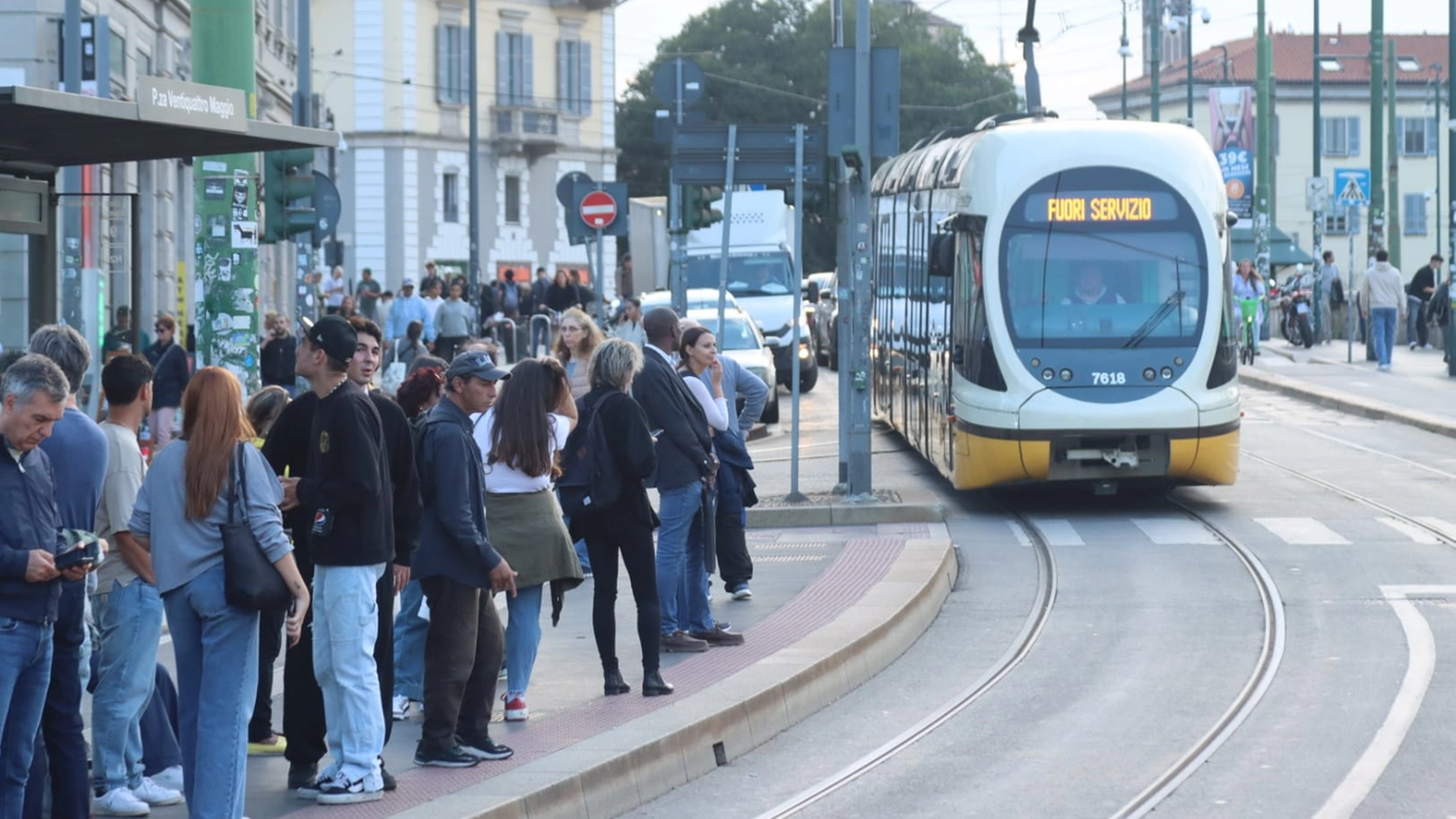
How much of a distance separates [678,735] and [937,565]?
5214 mm

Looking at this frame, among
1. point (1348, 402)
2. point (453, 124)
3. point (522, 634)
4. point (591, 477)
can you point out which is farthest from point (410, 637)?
point (453, 124)

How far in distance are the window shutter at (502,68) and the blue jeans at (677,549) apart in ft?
182

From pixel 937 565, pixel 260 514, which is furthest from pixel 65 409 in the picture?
pixel 937 565

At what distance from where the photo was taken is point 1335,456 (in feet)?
70.2

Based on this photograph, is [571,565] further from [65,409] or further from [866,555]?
[866,555]

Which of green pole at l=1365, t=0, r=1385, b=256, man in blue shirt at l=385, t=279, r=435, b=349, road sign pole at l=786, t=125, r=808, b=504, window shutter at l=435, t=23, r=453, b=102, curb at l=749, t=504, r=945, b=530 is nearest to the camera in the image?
curb at l=749, t=504, r=945, b=530

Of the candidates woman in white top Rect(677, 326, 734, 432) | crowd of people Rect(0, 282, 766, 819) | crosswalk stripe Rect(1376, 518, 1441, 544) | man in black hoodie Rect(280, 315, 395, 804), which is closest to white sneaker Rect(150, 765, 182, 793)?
crowd of people Rect(0, 282, 766, 819)

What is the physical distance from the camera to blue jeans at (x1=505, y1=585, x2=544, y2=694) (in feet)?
29.0

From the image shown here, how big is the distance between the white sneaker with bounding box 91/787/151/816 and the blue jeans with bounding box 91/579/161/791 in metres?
0.06

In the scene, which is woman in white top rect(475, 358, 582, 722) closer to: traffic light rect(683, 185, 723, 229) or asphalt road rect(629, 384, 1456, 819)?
asphalt road rect(629, 384, 1456, 819)

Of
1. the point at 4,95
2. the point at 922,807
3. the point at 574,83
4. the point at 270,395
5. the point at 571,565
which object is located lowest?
the point at 922,807

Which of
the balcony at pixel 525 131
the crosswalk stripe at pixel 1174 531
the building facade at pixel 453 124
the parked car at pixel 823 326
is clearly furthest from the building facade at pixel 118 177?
the balcony at pixel 525 131

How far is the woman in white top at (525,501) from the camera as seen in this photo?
28.2ft

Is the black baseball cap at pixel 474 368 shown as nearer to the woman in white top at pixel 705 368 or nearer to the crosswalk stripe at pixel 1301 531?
the woman in white top at pixel 705 368
